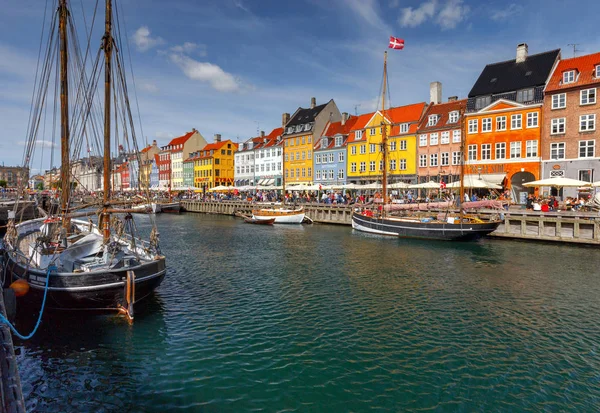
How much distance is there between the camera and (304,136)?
76.6 m

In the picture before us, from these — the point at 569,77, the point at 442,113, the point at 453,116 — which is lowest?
the point at 453,116

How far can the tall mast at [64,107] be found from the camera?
58.0ft

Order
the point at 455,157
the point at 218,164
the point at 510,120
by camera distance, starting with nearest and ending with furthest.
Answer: the point at 510,120, the point at 455,157, the point at 218,164

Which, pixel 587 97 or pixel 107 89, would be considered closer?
pixel 107 89

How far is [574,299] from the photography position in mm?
17094

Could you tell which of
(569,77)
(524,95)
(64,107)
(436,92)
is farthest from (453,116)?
(64,107)

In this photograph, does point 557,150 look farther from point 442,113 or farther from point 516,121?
point 442,113

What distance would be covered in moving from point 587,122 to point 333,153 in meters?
37.4

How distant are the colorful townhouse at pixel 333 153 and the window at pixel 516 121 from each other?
26.8m

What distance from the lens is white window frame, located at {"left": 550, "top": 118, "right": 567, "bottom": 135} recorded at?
144 ft

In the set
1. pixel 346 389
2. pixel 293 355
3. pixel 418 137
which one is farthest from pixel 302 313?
pixel 418 137

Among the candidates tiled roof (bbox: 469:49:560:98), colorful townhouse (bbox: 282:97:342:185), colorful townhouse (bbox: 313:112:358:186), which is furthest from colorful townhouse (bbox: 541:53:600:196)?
colorful townhouse (bbox: 282:97:342:185)

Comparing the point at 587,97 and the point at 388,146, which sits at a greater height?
the point at 587,97

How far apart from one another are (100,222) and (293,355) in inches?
412
